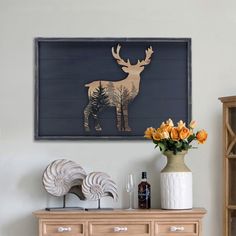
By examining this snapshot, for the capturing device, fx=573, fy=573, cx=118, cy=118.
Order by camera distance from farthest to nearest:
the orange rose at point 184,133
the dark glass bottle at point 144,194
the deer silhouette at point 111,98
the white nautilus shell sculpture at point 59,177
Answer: the deer silhouette at point 111,98, the dark glass bottle at point 144,194, the white nautilus shell sculpture at point 59,177, the orange rose at point 184,133

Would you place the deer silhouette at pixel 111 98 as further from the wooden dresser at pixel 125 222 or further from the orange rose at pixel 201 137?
the wooden dresser at pixel 125 222

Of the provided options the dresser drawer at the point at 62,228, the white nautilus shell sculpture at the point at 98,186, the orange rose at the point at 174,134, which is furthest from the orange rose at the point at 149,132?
the dresser drawer at the point at 62,228

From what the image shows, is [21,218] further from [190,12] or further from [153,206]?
[190,12]

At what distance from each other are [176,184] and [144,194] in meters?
0.28

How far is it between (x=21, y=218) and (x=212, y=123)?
1525 millimetres

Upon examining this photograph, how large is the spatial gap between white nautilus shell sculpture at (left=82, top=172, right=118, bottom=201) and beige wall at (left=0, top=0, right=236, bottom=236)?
0.65ft

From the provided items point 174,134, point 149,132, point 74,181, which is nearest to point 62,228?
point 74,181

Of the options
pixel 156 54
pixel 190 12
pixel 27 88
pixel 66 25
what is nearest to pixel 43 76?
pixel 27 88

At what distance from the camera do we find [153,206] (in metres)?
4.08

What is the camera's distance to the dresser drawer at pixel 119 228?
3.77 meters

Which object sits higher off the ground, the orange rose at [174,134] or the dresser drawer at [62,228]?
the orange rose at [174,134]

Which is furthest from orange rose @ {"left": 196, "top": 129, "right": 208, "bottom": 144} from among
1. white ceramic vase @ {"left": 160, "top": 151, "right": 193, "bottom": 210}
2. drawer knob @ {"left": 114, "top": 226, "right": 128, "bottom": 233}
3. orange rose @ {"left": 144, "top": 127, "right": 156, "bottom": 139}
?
drawer knob @ {"left": 114, "top": 226, "right": 128, "bottom": 233}

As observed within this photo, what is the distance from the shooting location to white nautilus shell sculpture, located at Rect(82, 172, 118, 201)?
151 inches

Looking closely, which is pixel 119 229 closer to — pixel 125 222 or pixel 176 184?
pixel 125 222
